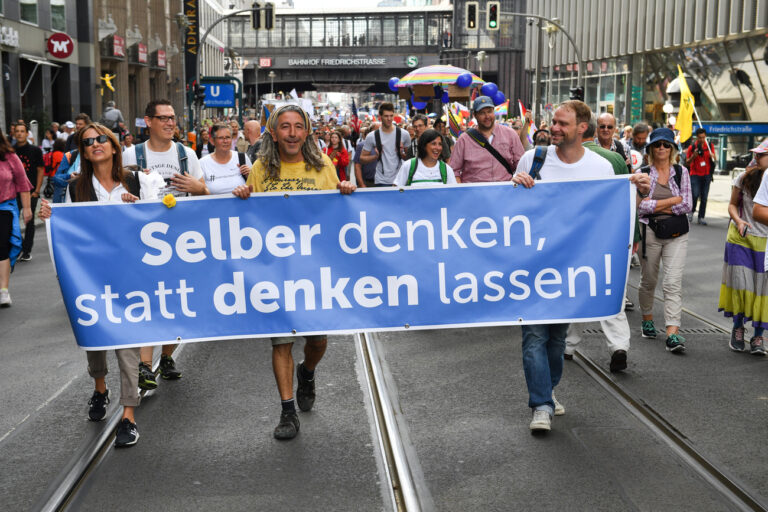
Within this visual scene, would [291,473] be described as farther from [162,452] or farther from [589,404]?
[589,404]

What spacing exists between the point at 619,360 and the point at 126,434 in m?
3.47

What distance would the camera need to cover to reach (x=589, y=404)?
243 inches

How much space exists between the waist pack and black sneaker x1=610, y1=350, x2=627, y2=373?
56.6 inches

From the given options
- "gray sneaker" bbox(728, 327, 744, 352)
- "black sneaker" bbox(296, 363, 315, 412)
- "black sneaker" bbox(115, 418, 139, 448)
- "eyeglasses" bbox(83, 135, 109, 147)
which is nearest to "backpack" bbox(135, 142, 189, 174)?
"eyeglasses" bbox(83, 135, 109, 147)

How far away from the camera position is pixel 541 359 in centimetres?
557

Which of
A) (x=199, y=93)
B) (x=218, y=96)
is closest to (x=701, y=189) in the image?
(x=199, y=93)

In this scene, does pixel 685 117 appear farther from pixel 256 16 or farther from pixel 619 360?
pixel 256 16

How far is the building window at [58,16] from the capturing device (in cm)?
3564

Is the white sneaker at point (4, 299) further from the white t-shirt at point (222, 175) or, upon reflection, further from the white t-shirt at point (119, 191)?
the white t-shirt at point (119, 191)

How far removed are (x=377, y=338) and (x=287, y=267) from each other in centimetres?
294

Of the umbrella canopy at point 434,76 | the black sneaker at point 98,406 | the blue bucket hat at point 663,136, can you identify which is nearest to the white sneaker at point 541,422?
the black sneaker at point 98,406

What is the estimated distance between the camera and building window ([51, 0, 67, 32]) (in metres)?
35.6

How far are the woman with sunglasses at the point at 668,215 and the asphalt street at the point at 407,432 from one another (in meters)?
→ 0.41

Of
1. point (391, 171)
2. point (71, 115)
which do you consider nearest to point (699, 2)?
point (71, 115)
